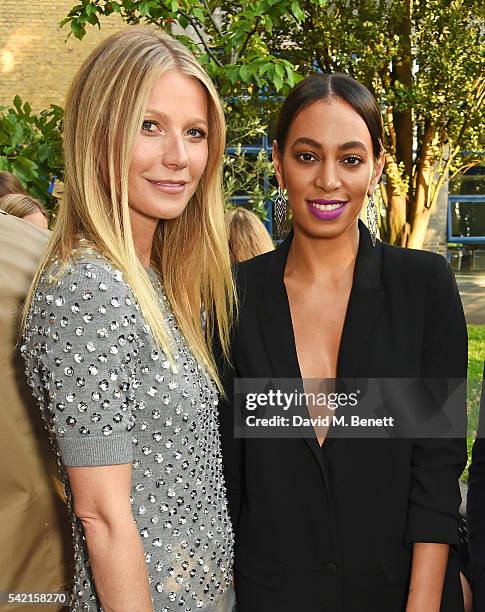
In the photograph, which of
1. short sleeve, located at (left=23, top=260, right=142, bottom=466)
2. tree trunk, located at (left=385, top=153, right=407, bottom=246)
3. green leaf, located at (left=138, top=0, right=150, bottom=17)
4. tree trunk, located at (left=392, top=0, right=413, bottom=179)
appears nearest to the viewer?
short sleeve, located at (left=23, top=260, right=142, bottom=466)

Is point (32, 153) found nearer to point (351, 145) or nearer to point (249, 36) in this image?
point (249, 36)

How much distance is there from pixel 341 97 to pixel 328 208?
0.28m

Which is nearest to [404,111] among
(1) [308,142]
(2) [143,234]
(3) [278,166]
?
(3) [278,166]

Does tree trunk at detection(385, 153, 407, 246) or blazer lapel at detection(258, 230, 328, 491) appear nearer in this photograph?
blazer lapel at detection(258, 230, 328, 491)

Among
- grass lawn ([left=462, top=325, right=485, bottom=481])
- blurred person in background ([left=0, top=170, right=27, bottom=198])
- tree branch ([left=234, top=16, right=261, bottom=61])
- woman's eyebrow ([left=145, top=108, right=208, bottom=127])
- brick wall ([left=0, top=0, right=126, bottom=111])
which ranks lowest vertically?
grass lawn ([left=462, top=325, right=485, bottom=481])

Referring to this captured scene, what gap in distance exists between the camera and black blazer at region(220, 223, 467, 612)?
1.87 metres

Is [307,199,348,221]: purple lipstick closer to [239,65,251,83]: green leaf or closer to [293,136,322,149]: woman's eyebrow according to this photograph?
[293,136,322,149]: woman's eyebrow

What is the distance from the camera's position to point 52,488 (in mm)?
1779

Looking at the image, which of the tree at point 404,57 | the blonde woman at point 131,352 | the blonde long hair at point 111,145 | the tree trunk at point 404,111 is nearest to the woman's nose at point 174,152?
the blonde woman at point 131,352

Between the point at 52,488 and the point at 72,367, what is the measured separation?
46 centimetres

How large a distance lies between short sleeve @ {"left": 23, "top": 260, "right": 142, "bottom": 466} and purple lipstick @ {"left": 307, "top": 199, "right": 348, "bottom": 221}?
0.69 metres

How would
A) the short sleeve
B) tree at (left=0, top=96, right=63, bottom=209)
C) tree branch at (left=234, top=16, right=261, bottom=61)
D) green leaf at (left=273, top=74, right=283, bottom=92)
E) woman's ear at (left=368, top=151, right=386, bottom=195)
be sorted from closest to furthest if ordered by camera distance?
the short sleeve, woman's ear at (left=368, top=151, right=386, bottom=195), green leaf at (left=273, top=74, right=283, bottom=92), tree branch at (left=234, top=16, right=261, bottom=61), tree at (left=0, top=96, right=63, bottom=209)

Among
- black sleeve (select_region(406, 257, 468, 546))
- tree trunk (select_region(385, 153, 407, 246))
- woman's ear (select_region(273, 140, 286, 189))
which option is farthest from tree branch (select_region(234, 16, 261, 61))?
tree trunk (select_region(385, 153, 407, 246))

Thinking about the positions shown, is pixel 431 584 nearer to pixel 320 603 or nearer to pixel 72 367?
pixel 320 603
